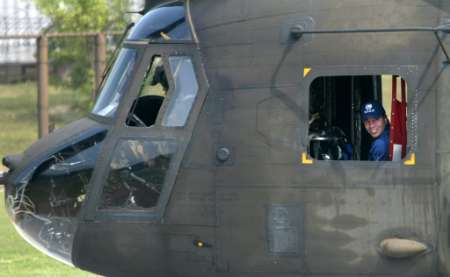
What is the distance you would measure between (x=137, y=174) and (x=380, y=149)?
1920mm

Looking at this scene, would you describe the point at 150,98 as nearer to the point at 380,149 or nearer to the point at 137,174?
the point at 137,174

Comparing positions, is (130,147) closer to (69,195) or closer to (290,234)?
(69,195)

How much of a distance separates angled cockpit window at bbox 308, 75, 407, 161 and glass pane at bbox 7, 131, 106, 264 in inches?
68.7

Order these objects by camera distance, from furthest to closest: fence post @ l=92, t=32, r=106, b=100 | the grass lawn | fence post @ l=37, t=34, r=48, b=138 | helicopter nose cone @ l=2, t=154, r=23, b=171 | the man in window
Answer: fence post @ l=92, t=32, r=106, b=100 < fence post @ l=37, t=34, r=48, b=138 < the grass lawn < helicopter nose cone @ l=2, t=154, r=23, b=171 < the man in window

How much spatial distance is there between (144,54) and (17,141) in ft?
52.5

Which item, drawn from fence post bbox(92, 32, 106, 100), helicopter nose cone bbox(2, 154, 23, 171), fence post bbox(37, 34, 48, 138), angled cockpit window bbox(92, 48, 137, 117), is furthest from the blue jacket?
fence post bbox(92, 32, 106, 100)

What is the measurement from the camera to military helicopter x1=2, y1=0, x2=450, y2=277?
8.32 m

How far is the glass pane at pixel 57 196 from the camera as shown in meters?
8.93

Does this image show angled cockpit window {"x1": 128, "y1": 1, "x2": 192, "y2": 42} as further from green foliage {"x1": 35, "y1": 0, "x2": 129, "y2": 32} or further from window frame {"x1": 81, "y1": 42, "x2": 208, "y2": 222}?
green foliage {"x1": 35, "y1": 0, "x2": 129, "y2": 32}

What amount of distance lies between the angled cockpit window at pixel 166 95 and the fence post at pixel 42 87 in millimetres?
12899

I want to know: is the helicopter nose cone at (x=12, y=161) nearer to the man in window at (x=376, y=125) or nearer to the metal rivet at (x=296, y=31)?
the metal rivet at (x=296, y=31)

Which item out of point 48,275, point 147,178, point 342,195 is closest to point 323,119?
point 342,195

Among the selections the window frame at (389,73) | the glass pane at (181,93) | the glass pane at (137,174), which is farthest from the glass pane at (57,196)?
the window frame at (389,73)

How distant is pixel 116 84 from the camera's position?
9.21m
